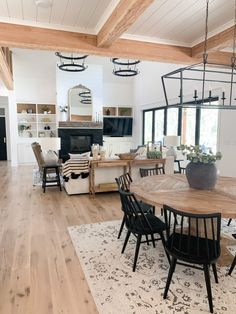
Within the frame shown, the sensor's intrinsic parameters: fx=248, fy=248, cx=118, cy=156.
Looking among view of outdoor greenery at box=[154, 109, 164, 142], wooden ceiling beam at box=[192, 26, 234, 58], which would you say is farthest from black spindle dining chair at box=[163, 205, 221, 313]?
view of outdoor greenery at box=[154, 109, 164, 142]

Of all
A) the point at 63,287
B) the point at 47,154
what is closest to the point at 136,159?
the point at 47,154

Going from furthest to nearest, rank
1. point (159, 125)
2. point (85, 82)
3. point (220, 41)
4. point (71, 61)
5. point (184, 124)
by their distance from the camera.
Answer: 1. point (85, 82)
2. point (159, 125)
3. point (184, 124)
4. point (71, 61)
5. point (220, 41)

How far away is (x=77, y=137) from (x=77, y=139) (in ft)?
0.27

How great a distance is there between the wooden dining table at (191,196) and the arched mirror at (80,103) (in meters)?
7.17

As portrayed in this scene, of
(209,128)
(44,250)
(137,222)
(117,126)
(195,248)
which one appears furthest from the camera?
(117,126)

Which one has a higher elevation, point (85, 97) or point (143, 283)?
point (85, 97)

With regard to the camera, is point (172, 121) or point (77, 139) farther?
point (77, 139)

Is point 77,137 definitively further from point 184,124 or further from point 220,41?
point 220,41

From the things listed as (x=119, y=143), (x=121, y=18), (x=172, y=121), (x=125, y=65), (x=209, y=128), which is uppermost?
(x=125, y=65)

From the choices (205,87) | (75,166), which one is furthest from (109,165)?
(205,87)

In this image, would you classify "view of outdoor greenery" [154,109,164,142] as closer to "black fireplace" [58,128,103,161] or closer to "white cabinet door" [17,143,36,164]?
"black fireplace" [58,128,103,161]

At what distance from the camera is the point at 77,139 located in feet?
33.3

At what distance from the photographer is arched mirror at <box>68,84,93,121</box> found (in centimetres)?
983

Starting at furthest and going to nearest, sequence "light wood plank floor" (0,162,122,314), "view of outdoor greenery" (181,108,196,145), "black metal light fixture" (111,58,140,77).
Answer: "view of outdoor greenery" (181,108,196,145), "black metal light fixture" (111,58,140,77), "light wood plank floor" (0,162,122,314)
